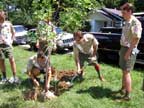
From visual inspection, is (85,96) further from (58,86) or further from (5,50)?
(5,50)

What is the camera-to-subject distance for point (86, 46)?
351 inches

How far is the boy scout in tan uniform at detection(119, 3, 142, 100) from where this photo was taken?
6996mm

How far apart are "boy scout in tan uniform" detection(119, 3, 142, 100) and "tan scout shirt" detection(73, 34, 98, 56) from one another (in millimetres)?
1459

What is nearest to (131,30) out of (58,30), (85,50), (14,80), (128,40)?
(128,40)

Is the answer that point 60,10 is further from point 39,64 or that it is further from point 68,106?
point 68,106

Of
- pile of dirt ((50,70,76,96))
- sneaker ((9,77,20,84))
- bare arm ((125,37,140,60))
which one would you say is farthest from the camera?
sneaker ((9,77,20,84))

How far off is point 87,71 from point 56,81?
1927 millimetres

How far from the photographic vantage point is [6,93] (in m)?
8.08

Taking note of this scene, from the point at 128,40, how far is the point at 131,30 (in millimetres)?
259

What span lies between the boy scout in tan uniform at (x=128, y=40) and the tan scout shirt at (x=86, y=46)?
146 cm

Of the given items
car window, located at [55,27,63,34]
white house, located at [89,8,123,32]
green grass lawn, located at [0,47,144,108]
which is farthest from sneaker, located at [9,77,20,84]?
white house, located at [89,8,123,32]

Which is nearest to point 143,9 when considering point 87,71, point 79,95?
point 87,71

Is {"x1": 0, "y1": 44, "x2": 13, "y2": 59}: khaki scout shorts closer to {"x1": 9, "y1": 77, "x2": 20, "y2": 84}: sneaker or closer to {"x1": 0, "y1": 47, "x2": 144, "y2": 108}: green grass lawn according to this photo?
{"x1": 9, "y1": 77, "x2": 20, "y2": 84}: sneaker

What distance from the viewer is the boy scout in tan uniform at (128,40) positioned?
700 cm
